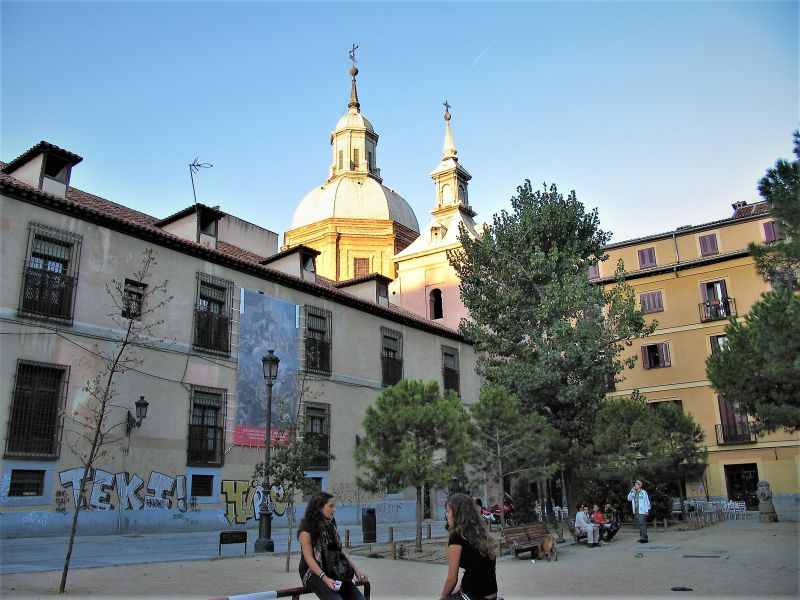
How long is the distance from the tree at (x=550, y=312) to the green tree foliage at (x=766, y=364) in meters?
3.87

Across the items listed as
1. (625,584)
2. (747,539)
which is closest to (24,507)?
(625,584)

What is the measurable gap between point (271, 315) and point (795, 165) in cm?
1547

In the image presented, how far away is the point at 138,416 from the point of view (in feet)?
58.0

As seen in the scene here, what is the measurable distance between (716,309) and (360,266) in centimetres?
2183

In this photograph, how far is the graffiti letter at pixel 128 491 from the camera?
16984mm

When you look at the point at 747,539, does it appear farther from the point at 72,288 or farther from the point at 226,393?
the point at 72,288

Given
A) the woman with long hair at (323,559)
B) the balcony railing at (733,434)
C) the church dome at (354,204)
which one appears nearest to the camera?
the woman with long hair at (323,559)

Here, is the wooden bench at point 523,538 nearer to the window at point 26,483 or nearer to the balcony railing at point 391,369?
the window at point 26,483

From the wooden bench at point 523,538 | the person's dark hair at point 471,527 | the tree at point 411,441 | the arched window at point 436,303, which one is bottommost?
the wooden bench at point 523,538

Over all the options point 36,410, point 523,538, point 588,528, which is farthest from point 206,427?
point 588,528

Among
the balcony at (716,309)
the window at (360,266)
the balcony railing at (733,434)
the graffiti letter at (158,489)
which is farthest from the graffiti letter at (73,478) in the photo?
the window at (360,266)

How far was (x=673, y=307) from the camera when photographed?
34969 millimetres

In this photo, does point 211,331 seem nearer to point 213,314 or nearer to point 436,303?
point 213,314

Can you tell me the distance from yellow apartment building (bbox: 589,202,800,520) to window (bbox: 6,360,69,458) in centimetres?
2406
